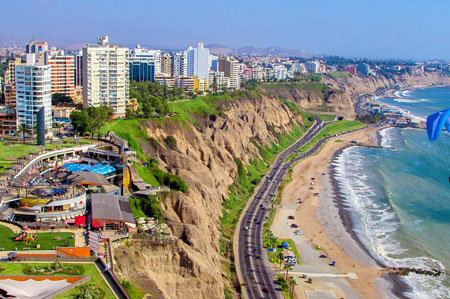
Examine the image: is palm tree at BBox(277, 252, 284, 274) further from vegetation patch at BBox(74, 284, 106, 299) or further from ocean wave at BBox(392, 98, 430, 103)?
ocean wave at BBox(392, 98, 430, 103)

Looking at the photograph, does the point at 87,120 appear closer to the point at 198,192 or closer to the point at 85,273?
the point at 198,192

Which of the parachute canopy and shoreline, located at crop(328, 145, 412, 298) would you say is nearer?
the parachute canopy

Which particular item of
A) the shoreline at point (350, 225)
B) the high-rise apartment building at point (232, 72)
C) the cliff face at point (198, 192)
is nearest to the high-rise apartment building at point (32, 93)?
the cliff face at point (198, 192)

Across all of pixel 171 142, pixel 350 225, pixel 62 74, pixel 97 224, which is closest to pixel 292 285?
pixel 97 224

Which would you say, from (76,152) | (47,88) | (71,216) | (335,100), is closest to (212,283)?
Answer: (71,216)

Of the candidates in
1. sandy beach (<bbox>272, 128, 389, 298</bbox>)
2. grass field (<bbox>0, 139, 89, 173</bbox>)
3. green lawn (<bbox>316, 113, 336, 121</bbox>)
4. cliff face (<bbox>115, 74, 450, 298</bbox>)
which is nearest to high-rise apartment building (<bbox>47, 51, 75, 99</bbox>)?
cliff face (<bbox>115, 74, 450, 298</bbox>)

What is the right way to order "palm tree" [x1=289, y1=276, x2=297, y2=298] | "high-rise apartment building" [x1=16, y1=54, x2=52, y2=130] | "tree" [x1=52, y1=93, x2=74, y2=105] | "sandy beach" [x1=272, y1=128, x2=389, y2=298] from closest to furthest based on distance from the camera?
"palm tree" [x1=289, y1=276, x2=297, y2=298]
"sandy beach" [x1=272, y1=128, x2=389, y2=298]
"high-rise apartment building" [x1=16, y1=54, x2=52, y2=130]
"tree" [x1=52, y1=93, x2=74, y2=105]
